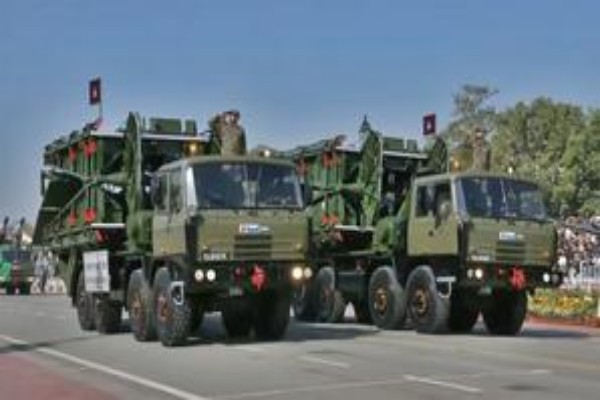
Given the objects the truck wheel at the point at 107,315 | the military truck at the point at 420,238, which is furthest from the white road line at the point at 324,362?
the truck wheel at the point at 107,315

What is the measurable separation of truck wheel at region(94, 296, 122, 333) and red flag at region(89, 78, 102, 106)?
4.18 m

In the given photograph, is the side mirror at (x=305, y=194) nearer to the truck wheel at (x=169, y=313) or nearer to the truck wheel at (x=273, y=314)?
the truck wheel at (x=273, y=314)

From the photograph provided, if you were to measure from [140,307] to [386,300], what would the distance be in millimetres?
5250

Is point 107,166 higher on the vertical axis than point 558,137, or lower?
lower

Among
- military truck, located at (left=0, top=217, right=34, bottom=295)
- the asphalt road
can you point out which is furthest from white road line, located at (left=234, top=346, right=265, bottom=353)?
military truck, located at (left=0, top=217, right=34, bottom=295)

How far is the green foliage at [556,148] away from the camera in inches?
2638

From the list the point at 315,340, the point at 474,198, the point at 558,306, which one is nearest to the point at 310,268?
the point at 315,340

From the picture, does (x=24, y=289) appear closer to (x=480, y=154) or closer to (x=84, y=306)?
(x=84, y=306)

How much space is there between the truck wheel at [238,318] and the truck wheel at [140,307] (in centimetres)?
126

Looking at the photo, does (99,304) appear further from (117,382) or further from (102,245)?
(117,382)

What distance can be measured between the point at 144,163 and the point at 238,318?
3.27 m

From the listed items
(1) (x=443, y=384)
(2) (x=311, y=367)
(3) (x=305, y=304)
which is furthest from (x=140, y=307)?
(1) (x=443, y=384)

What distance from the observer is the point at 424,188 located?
23.6 metres

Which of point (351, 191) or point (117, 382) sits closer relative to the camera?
point (117, 382)
